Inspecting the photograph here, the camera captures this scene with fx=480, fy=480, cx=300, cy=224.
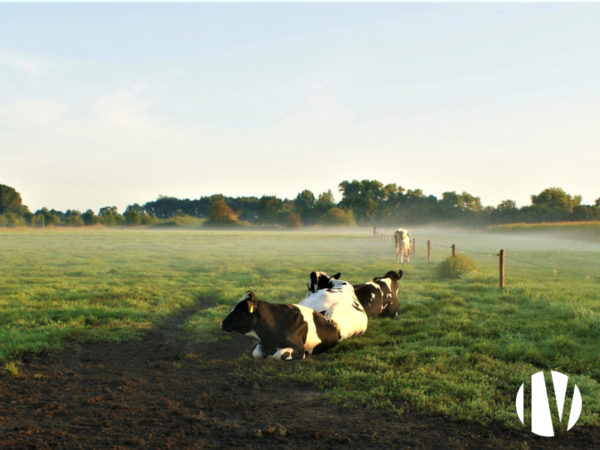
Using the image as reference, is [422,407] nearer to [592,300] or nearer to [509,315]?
[509,315]

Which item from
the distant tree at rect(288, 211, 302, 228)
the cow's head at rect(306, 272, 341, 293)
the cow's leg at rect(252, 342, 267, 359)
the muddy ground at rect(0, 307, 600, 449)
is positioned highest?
the distant tree at rect(288, 211, 302, 228)

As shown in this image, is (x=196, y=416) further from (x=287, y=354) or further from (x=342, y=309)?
(x=342, y=309)

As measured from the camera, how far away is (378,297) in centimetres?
1123

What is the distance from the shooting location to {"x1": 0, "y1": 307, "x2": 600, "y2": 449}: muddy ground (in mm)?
5066

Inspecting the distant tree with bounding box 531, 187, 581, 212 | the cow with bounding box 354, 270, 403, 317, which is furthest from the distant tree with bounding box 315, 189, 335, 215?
the cow with bounding box 354, 270, 403, 317

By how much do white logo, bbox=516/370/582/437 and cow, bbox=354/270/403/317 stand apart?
4395mm

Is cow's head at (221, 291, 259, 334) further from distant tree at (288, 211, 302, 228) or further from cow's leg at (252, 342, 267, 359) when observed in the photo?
distant tree at (288, 211, 302, 228)

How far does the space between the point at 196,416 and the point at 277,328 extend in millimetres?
2768

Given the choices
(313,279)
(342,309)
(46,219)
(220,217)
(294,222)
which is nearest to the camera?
(342,309)

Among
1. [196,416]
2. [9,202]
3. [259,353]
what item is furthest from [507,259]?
[9,202]

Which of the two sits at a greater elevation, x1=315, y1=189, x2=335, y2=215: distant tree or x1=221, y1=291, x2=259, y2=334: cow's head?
x1=315, y1=189, x2=335, y2=215: distant tree

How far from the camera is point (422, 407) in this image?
6.00m

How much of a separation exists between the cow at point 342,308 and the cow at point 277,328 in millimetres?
676

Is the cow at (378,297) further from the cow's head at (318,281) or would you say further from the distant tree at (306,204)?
the distant tree at (306,204)
